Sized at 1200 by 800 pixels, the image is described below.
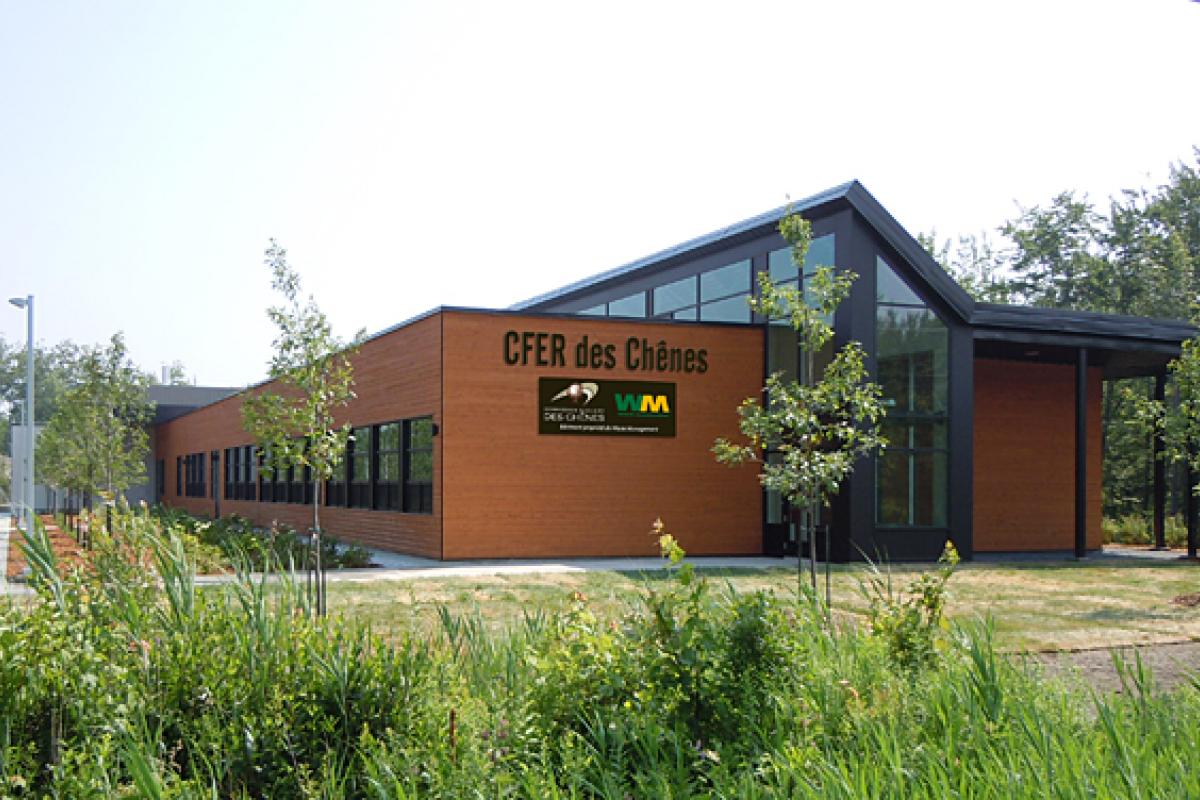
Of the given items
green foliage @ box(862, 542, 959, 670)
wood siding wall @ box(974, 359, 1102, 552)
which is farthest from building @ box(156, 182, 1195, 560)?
green foliage @ box(862, 542, 959, 670)

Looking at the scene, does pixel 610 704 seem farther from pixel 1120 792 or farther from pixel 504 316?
pixel 504 316

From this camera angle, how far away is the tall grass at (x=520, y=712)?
412cm

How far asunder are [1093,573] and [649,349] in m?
9.17

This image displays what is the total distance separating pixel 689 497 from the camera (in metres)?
22.7

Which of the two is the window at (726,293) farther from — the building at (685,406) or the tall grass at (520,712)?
the tall grass at (520,712)

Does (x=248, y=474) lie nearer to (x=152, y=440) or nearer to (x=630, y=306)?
(x=630, y=306)

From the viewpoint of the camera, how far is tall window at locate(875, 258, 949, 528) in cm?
2164

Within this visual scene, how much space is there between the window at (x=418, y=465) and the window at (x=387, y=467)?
0.45 metres

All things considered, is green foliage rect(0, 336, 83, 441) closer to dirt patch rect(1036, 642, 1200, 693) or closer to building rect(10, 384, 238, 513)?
building rect(10, 384, 238, 513)

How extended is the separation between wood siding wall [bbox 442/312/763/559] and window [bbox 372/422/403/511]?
10.2 ft

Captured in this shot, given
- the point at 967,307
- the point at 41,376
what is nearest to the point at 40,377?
the point at 41,376

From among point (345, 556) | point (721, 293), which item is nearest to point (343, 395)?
point (345, 556)

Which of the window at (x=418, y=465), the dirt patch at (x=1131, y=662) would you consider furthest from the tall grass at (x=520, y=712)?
the window at (x=418, y=465)

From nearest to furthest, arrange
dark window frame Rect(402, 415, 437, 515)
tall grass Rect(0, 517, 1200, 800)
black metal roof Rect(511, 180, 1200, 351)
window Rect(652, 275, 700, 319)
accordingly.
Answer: tall grass Rect(0, 517, 1200, 800)
black metal roof Rect(511, 180, 1200, 351)
dark window frame Rect(402, 415, 437, 515)
window Rect(652, 275, 700, 319)
